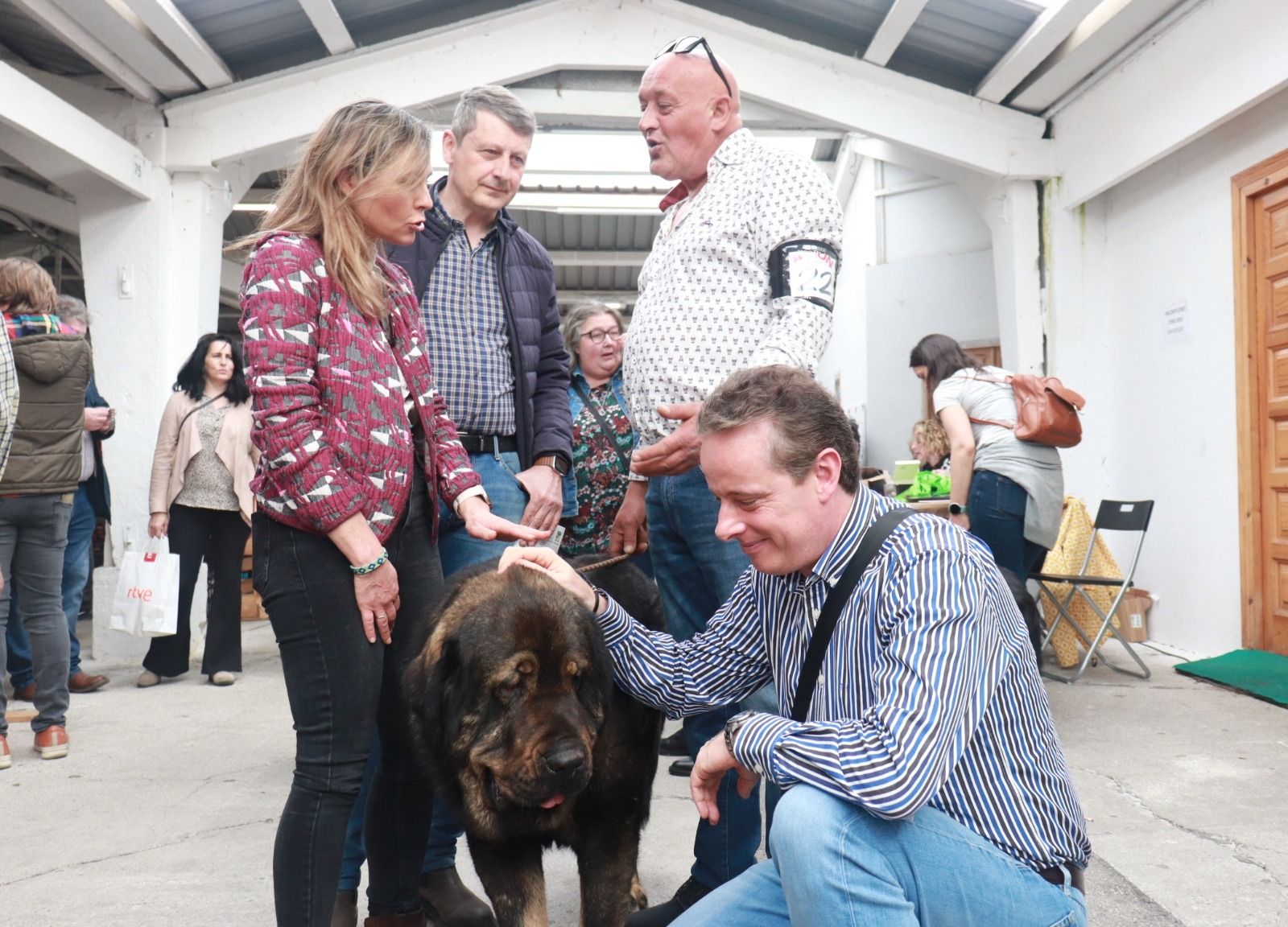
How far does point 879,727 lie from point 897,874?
9.7 inches

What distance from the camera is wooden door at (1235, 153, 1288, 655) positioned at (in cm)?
612

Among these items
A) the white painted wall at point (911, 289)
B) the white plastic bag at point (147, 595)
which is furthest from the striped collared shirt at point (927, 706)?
the white painted wall at point (911, 289)

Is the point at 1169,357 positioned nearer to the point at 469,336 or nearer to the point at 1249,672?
the point at 1249,672

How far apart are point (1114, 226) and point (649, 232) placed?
21.9ft

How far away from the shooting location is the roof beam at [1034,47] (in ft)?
22.0

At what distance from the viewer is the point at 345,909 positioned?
2.58m

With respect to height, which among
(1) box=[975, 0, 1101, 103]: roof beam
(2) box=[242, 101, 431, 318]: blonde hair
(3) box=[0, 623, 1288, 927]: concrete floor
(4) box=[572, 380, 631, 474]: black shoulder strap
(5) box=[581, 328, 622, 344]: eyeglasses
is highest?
(1) box=[975, 0, 1101, 103]: roof beam

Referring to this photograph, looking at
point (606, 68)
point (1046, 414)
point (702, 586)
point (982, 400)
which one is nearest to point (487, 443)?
point (702, 586)

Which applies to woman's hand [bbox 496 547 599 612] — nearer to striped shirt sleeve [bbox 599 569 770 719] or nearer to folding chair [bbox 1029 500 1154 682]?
striped shirt sleeve [bbox 599 569 770 719]

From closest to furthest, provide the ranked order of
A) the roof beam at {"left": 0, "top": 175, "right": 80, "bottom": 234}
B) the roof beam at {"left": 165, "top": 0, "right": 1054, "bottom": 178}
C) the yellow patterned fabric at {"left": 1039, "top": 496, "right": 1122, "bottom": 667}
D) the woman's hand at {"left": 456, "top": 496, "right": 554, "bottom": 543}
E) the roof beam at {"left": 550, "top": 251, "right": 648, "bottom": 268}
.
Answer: the woman's hand at {"left": 456, "top": 496, "right": 554, "bottom": 543}
the yellow patterned fabric at {"left": 1039, "top": 496, "right": 1122, "bottom": 667}
the roof beam at {"left": 165, "top": 0, "right": 1054, "bottom": 178}
the roof beam at {"left": 0, "top": 175, "right": 80, "bottom": 234}
the roof beam at {"left": 550, "top": 251, "right": 648, "bottom": 268}

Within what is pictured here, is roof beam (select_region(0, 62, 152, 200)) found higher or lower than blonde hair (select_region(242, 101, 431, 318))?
higher

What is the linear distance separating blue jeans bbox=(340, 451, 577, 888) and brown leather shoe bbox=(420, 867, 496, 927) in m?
0.03

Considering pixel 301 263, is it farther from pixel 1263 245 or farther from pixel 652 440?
pixel 1263 245

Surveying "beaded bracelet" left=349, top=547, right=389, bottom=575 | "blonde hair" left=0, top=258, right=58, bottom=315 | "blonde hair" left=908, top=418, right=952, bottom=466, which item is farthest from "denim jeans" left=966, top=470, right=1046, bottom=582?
"blonde hair" left=0, top=258, right=58, bottom=315
